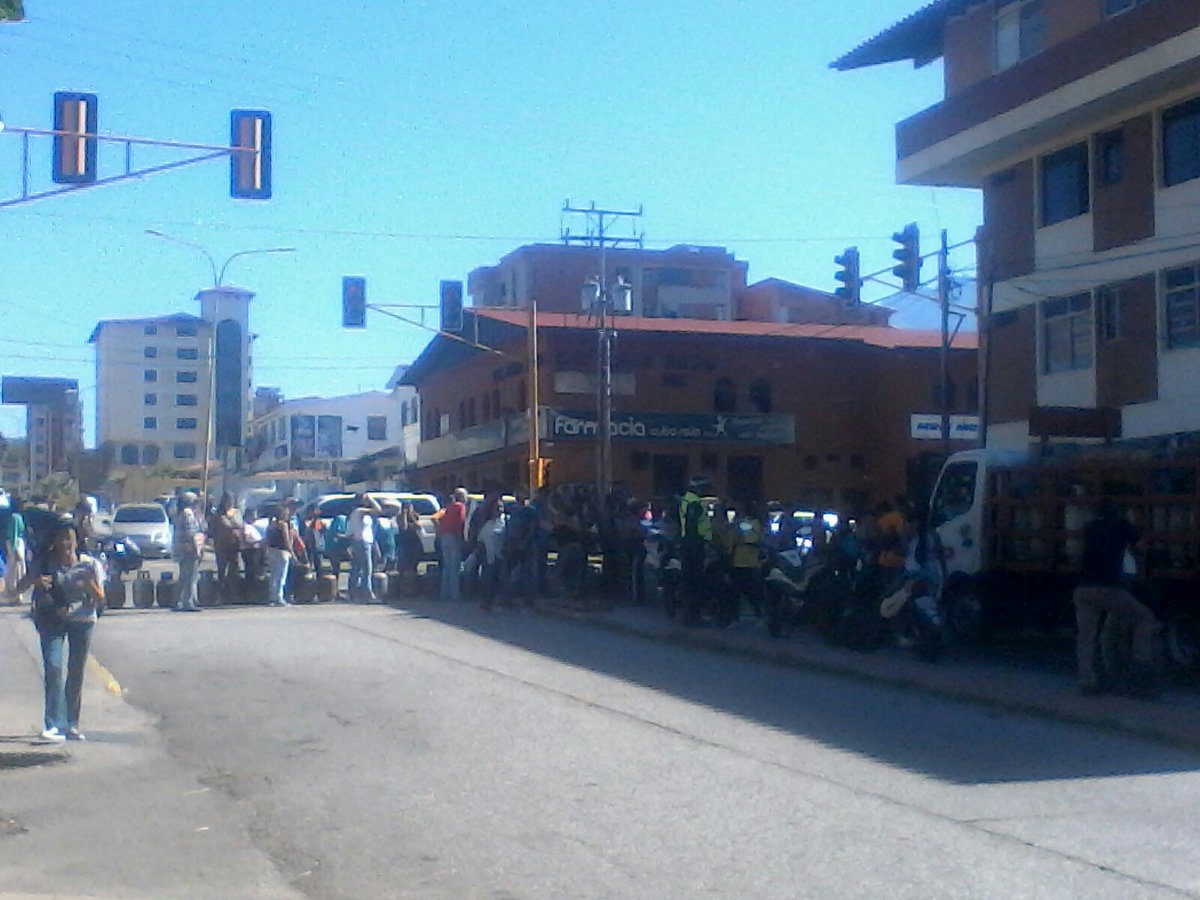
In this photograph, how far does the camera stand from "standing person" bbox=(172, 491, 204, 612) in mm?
23703

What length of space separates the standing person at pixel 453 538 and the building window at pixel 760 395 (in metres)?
30.4

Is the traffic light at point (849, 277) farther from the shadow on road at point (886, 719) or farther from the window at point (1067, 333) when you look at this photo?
the shadow on road at point (886, 719)

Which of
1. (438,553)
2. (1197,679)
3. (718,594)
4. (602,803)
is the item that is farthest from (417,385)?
(602,803)

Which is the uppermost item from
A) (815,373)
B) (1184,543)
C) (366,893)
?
(815,373)

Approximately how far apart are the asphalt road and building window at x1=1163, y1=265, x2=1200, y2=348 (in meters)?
11.7

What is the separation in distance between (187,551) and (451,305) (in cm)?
1159

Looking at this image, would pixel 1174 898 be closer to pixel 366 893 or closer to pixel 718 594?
pixel 366 893

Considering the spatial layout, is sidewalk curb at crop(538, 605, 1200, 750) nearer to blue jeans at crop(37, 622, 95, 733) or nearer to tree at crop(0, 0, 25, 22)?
blue jeans at crop(37, 622, 95, 733)

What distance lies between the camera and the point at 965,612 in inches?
734

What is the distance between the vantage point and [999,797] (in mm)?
10078

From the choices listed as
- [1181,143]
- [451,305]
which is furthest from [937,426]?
[1181,143]

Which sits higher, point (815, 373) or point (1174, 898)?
point (815, 373)

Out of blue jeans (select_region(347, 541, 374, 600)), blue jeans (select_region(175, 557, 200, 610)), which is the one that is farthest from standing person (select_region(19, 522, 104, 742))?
blue jeans (select_region(347, 541, 374, 600))

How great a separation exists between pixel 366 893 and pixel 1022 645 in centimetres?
1285
